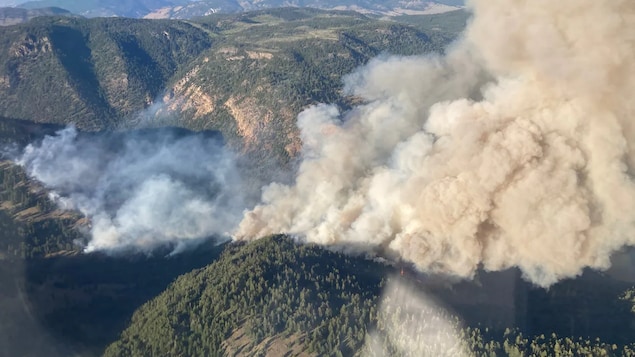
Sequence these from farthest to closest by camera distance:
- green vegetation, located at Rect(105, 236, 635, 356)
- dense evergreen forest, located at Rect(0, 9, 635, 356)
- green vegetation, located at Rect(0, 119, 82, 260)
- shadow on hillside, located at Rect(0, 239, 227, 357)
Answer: green vegetation, located at Rect(0, 119, 82, 260), shadow on hillside, located at Rect(0, 239, 227, 357), dense evergreen forest, located at Rect(0, 9, 635, 356), green vegetation, located at Rect(105, 236, 635, 356)

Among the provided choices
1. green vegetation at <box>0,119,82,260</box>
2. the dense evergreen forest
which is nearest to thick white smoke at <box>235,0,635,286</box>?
the dense evergreen forest

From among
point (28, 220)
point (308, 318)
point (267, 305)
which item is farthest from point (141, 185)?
point (308, 318)

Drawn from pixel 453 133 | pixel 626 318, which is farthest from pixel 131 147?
pixel 626 318

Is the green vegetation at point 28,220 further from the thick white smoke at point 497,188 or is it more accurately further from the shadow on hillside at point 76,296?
the thick white smoke at point 497,188

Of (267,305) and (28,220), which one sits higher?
(267,305)

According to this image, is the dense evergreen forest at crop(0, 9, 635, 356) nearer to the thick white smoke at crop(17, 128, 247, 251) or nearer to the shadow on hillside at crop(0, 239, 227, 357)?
the shadow on hillside at crop(0, 239, 227, 357)

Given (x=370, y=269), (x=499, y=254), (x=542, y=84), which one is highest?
(x=542, y=84)

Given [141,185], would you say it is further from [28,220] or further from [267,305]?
[267,305]

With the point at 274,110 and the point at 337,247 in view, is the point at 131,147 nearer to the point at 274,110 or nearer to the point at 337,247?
the point at 274,110
